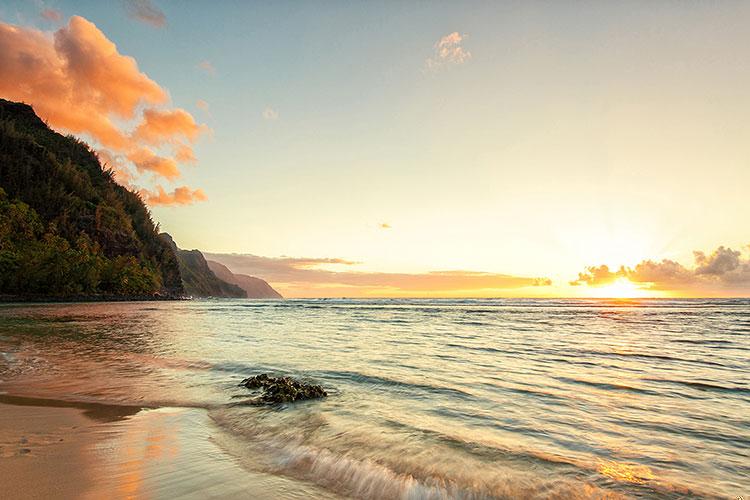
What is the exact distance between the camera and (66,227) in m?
118

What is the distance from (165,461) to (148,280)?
14052 cm

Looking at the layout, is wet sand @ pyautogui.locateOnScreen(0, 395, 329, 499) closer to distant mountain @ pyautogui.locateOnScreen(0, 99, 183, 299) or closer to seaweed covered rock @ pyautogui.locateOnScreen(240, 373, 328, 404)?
seaweed covered rock @ pyautogui.locateOnScreen(240, 373, 328, 404)

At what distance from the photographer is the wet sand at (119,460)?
4.60 m

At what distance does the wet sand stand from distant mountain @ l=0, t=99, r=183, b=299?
9619 cm

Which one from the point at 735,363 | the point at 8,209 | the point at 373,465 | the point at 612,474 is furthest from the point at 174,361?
the point at 8,209

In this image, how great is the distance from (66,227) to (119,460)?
142m

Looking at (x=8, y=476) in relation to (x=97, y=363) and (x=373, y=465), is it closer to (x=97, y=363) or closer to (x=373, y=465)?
(x=373, y=465)

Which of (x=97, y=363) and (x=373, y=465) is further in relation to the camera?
(x=97, y=363)

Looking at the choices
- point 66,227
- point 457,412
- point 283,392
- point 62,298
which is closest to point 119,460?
point 283,392

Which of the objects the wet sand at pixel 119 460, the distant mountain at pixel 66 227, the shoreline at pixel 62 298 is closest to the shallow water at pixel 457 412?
the wet sand at pixel 119 460

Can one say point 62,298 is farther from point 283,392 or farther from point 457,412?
point 457,412

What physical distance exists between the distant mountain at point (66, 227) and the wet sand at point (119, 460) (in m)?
96.2

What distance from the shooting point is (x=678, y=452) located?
675 centimetres

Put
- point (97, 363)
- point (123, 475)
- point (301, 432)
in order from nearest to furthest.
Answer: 1. point (123, 475)
2. point (301, 432)
3. point (97, 363)
